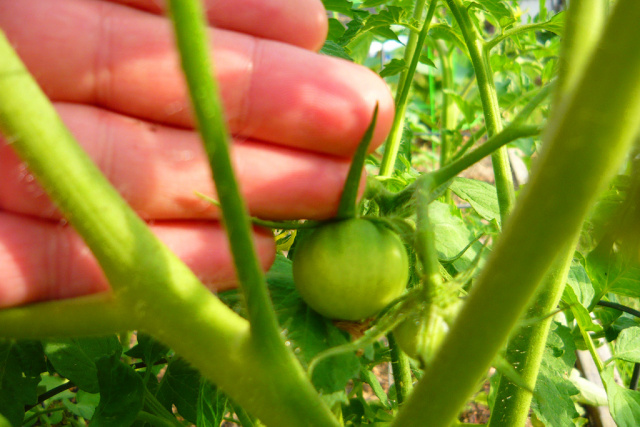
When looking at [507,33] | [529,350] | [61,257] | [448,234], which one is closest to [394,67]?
[507,33]

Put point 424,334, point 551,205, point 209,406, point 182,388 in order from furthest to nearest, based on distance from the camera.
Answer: point 182,388 → point 209,406 → point 424,334 → point 551,205

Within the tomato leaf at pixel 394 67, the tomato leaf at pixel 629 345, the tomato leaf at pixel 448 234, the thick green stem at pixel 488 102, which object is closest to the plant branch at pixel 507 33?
the thick green stem at pixel 488 102

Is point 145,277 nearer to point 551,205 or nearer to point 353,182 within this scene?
point 353,182

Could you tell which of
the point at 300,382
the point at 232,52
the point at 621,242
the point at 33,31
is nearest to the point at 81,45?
the point at 33,31

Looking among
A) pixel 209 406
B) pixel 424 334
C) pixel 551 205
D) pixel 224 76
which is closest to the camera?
pixel 551 205

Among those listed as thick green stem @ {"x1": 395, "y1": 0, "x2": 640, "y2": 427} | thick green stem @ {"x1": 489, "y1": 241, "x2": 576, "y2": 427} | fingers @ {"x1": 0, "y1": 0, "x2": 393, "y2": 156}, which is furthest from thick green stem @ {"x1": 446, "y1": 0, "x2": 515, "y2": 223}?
thick green stem @ {"x1": 395, "y1": 0, "x2": 640, "y2": 427}

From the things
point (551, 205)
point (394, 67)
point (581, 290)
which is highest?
point (551, 205)

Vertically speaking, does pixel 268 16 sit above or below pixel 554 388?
above
